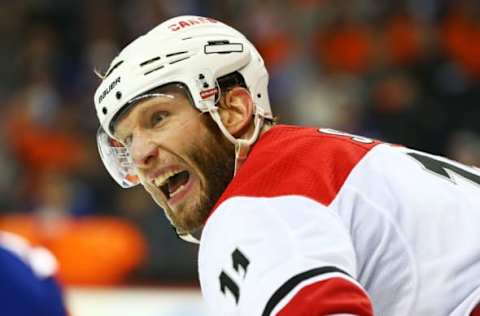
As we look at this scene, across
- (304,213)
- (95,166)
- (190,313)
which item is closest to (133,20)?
(95,166)

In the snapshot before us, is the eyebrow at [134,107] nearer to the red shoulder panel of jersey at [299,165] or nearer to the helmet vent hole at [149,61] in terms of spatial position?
the helmet vent hole at [149,61]

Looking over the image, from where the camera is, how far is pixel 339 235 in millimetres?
1805

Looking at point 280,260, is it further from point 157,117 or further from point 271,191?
point 157,117

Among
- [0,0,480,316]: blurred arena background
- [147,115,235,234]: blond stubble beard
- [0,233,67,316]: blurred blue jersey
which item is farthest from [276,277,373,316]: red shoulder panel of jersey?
[0,0,480,316]: blurred arena background

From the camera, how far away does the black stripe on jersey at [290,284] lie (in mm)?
1736

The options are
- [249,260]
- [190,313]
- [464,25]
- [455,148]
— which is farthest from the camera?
[464,25]

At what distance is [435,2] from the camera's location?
766 centimetres

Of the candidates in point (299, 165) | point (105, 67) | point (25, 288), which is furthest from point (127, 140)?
point (105, 67)

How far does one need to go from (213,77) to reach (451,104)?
4.80 meters

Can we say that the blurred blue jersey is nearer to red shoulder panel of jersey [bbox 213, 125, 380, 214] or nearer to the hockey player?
the hockey player

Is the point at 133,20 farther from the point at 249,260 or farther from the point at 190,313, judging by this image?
the point at 249,260

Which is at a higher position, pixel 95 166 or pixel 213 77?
pixel 213 77

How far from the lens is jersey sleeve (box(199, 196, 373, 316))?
172 centimetres

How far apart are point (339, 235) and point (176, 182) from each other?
56 centimetres
